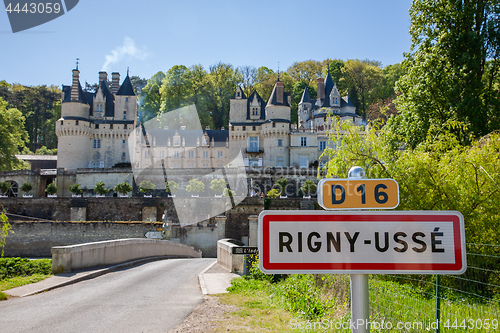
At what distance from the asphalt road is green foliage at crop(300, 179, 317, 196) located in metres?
33.1

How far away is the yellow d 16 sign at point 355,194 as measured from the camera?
110 inches

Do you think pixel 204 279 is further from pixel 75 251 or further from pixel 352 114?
pixel 352 114

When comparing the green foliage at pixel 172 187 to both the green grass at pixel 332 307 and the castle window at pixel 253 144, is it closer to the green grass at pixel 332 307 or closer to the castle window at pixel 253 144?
the castle window at pixel 253 144

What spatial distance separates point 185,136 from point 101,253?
45263 mm

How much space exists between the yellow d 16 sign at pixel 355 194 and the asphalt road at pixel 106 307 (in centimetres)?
533

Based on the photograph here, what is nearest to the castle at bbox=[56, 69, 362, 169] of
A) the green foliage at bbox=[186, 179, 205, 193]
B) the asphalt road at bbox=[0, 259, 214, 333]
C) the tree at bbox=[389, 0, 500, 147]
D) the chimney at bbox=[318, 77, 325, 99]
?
the chimney at bbox=[318, 77, 325, 99]

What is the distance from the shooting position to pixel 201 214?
4053cm

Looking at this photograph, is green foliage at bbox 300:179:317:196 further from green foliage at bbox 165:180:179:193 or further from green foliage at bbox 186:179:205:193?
green foliage at bbox 165:180:179:193

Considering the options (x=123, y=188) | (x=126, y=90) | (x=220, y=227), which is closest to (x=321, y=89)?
(x=126, y=90)

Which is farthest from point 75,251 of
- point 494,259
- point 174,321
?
point 494,259

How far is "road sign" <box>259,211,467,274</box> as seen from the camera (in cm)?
245

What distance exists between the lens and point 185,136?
59.6m

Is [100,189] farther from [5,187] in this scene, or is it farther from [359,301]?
[359,301]

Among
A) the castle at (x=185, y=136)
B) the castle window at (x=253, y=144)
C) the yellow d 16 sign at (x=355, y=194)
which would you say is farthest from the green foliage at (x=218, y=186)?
the yellow d 16 sign at (x=355, y=194)
